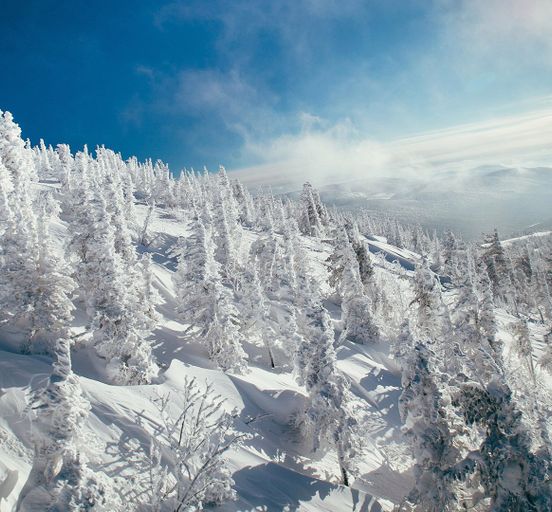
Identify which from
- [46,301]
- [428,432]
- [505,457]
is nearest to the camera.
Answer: [505,457]

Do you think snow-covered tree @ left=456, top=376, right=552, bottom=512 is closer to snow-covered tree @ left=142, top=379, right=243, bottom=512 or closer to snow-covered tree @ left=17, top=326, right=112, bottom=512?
snow-covered tree @ left=142, top=379, right=243, bottom=512

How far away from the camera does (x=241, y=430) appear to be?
70.3 ft

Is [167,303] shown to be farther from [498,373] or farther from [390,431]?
[498,373]

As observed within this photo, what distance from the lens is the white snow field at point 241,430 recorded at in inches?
581

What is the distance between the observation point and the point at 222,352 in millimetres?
28047

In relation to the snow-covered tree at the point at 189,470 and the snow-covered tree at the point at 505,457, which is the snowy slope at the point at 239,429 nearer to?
the snow-covered tree at the point at 189,470

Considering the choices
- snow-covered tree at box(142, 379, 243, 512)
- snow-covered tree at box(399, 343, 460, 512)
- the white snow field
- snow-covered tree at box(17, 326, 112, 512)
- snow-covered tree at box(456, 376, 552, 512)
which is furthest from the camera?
snow-covered tree at box(399, 343, 460, 512)

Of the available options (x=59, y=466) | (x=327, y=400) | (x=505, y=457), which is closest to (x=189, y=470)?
(x=59, y=466)

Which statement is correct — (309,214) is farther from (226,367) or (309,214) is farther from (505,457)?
(505,457)

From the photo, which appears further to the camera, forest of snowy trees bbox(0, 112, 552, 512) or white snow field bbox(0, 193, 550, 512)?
white snow field bbox(0, 193, 550, 512)

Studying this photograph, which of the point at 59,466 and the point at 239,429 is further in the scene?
the point at 239,429

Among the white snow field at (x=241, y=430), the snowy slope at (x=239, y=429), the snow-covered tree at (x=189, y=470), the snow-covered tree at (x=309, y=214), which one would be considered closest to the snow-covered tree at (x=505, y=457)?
the white snow field at (x=241, y=430)

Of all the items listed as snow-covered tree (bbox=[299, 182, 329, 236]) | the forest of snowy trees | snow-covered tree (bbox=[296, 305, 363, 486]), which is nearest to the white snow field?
the forest of snowy trees

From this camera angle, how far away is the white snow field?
1475 cm
